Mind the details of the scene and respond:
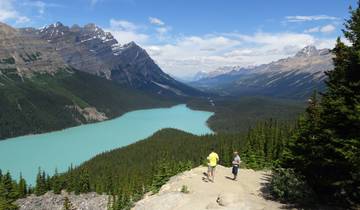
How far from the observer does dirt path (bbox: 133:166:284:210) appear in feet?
131

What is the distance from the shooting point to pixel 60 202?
14775 centimetres

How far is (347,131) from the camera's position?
35312 mm

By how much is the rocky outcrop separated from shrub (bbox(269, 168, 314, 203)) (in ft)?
309

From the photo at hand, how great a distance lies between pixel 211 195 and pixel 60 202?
114830 millimetres

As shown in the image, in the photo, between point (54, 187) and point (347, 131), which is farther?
point (54, 187)

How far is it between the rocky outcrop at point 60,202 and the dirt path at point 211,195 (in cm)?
8370

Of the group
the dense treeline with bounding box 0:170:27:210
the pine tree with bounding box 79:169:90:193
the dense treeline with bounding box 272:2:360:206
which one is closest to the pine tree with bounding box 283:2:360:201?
the dense treeline with bounding box 272:2:360:206

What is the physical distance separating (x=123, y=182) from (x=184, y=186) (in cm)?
11490

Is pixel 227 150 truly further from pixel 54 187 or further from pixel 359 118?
pixel 359 118

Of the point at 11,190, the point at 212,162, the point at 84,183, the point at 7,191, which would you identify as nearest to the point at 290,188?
the point at 212,162

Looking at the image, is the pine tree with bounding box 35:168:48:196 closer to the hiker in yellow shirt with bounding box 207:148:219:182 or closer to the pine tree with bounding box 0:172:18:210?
the pine tree with bounding box 0:172:18:210

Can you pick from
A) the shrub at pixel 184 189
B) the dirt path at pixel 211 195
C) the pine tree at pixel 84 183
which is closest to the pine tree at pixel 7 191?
the pine tree at pixel 84 183

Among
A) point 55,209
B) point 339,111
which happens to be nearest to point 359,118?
point 339,111

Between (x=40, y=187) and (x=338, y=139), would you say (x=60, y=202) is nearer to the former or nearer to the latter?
(x=40, y=187)
